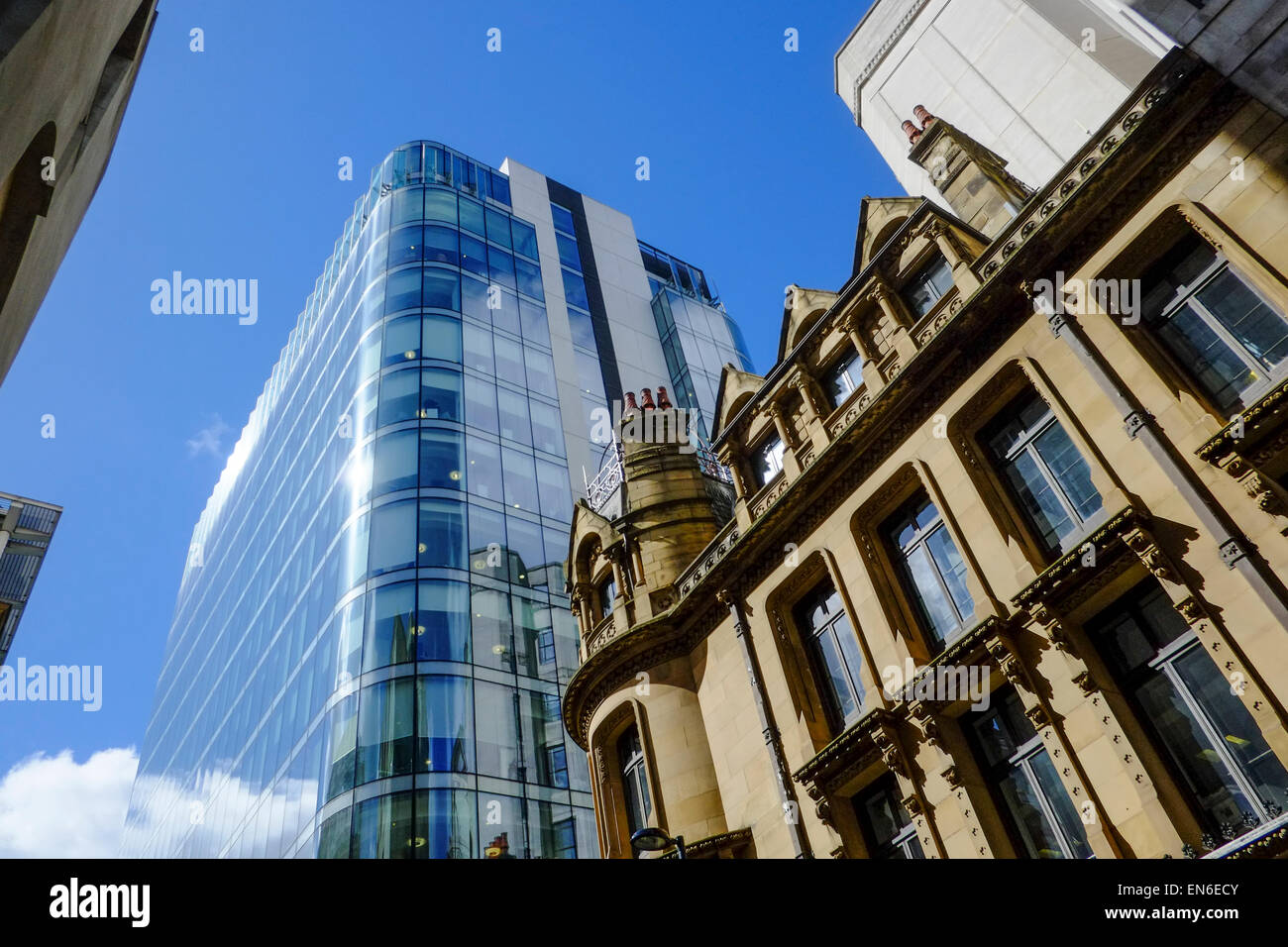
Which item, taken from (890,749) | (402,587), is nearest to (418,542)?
(402,587)

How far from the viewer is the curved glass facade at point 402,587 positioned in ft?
102

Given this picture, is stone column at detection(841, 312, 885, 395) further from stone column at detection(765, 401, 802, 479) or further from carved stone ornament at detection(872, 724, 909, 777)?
carved stone ornament at detection(872, 724, 909, 777)

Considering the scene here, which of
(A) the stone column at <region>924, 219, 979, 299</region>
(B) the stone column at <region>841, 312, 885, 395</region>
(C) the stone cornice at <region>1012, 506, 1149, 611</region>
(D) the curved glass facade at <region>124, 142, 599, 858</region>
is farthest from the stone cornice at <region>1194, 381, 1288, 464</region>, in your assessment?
(D) the curved glass facade at <region>124, 142, 599, 858</region>

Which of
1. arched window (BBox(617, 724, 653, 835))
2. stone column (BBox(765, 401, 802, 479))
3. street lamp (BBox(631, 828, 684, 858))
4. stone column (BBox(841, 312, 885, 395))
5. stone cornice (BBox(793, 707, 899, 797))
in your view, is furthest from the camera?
arched window (BBox(617, 724, 653, 835))

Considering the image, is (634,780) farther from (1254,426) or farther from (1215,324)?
(1215,324)

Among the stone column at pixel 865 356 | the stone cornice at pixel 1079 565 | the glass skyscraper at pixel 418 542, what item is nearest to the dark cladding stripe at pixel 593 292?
the glass skyscraper at pixel 418 542

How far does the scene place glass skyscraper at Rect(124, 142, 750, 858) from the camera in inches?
1246

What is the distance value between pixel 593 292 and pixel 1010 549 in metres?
52.2

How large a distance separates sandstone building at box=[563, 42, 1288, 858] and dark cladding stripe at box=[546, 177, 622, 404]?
3363 centimetres
